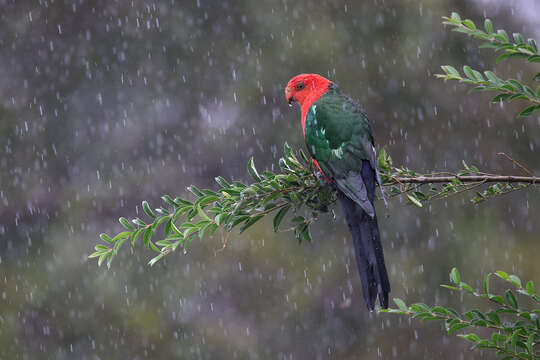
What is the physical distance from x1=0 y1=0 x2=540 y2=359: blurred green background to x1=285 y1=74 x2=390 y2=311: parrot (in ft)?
9.82

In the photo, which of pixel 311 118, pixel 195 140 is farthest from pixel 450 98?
pixel 311 118

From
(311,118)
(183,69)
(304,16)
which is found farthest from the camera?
(183,69)

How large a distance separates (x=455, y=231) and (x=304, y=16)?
2.39 metres

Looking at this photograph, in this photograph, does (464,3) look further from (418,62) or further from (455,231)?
(455,231)

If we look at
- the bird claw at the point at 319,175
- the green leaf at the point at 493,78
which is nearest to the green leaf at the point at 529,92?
the green leaf at the point at 493,78

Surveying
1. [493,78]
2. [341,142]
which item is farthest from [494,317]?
[341,142]

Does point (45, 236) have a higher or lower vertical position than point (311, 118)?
lower

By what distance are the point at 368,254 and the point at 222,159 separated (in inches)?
171

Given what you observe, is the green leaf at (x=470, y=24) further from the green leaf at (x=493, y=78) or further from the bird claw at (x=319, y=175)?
the bird claw at (x=319, y=175)

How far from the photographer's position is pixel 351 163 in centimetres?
217

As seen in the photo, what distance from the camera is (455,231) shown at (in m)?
5.38

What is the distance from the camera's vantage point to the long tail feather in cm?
180

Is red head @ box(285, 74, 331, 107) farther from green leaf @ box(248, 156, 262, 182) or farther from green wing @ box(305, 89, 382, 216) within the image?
green leaf @ box(248, 156, 262, 182)

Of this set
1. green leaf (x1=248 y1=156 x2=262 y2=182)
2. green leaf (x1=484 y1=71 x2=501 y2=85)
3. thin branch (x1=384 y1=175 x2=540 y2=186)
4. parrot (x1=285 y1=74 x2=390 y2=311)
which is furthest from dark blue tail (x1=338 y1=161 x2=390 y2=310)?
green leaf (x1=484 y1=71 x2=501 y2=85)
